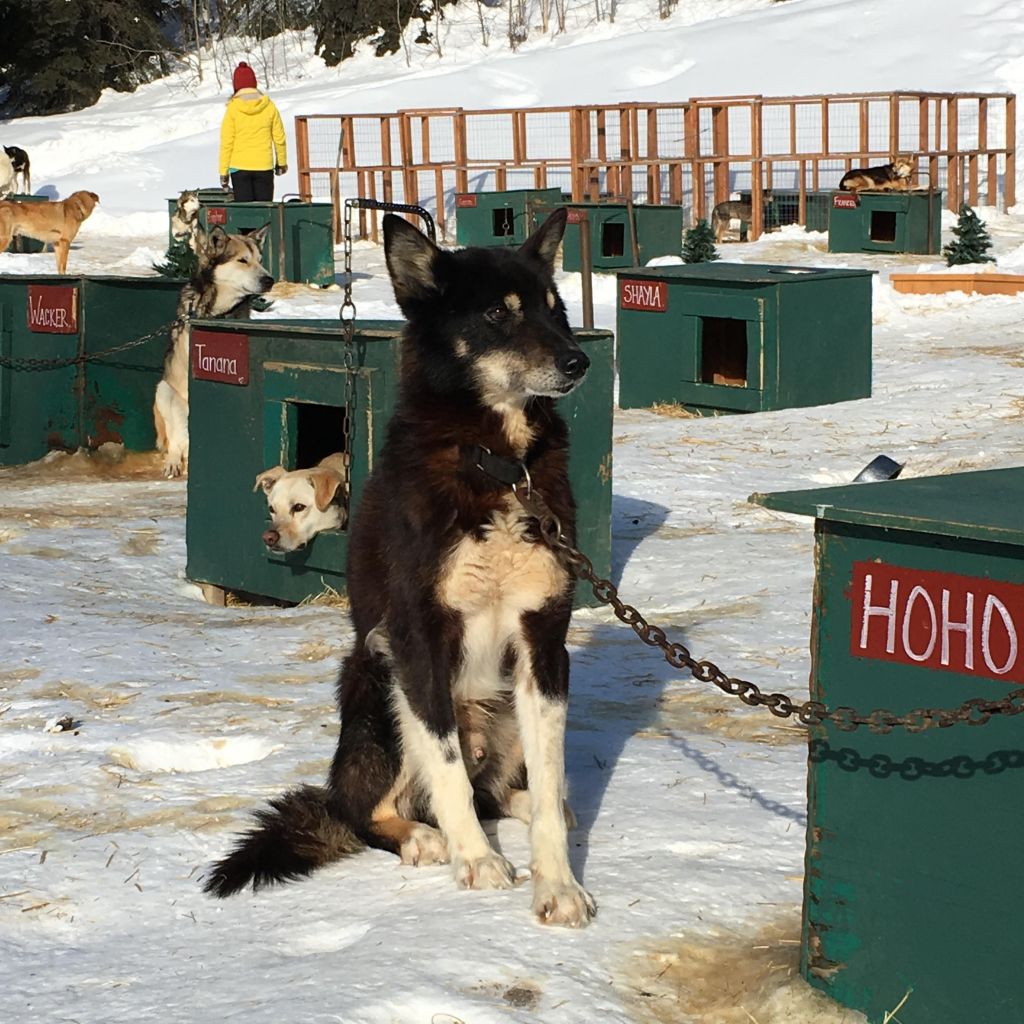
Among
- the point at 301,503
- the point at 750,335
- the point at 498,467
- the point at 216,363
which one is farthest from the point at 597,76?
the point at 498,467

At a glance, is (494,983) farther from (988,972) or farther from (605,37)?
(605,37)

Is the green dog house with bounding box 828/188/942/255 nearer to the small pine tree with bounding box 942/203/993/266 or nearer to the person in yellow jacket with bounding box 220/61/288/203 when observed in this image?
the small pine tree with bounding box 942/203/993/266

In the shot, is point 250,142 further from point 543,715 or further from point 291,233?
point 543,715

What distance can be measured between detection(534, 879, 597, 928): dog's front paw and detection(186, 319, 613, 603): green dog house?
109 inches

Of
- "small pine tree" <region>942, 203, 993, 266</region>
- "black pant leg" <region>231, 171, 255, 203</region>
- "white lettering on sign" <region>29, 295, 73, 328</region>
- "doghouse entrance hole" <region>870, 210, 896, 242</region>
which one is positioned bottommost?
"white lettering on sign" <region>29, 295, 73, 328</region>

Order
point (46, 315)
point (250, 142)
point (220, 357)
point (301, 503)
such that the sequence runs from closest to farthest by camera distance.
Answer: point (301, 503)
point (220, 357)
point (46, 315)
point (250, 142)

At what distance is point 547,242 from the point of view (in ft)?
12.2

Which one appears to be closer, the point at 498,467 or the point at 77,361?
the point at 498,467

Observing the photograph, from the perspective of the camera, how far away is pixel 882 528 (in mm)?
2549

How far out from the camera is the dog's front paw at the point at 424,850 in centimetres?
350

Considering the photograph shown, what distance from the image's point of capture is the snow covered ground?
2945 mm

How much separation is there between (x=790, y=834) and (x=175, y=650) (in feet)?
8.43

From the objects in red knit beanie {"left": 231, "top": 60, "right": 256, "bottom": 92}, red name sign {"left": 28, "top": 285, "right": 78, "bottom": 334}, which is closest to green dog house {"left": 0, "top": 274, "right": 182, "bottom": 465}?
red name sign {"left": 28, "top": 285, "right": 78, "bottom": 334}

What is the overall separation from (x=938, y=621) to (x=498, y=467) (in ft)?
3.84
